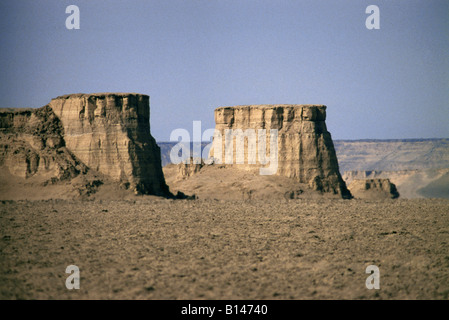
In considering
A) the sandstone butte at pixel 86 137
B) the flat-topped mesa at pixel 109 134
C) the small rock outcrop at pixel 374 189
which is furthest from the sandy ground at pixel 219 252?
the small rock outcrop at pixel 374 189

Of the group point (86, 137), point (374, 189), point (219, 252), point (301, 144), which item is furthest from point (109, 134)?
point (374, 189)

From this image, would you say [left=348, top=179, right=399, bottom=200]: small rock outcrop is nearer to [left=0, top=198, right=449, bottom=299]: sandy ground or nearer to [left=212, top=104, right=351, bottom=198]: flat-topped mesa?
[left=212, top=104, right=351, bottom=198]: flat-topped mesa

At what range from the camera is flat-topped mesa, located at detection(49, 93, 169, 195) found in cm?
3812

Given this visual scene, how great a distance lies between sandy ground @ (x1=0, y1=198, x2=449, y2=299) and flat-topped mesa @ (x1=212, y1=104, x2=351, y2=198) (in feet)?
39.9

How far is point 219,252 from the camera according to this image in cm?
2083

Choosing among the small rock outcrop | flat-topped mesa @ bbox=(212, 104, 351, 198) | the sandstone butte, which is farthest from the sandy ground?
the small rock outcrop

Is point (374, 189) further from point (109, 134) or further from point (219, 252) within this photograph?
point (219, 252)

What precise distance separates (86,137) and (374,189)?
1196 inches

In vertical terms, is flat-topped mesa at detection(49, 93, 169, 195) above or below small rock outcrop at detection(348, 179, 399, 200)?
above

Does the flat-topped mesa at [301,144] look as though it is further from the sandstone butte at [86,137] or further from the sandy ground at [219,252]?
the sandy ground at [219,252]

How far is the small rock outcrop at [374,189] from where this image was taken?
54938mm
